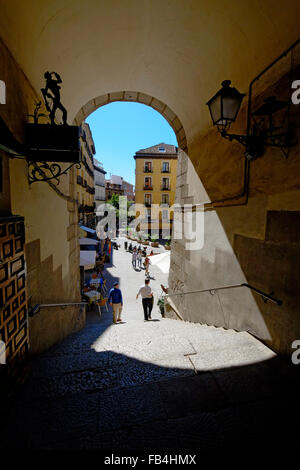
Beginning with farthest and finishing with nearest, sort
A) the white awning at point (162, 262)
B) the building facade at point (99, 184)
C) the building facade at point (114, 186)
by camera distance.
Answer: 1. the building facade at point (114, 186)
2. the building facade at point (99, 184)
3. the white awning at point (162, 262)

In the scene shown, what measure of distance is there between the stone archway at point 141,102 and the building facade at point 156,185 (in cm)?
2357

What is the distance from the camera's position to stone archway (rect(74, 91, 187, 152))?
5.66 meters

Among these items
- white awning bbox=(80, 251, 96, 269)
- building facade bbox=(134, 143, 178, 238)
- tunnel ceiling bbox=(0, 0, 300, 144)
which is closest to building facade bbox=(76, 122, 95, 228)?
white awning bbox=(80, 251, 96, 269)

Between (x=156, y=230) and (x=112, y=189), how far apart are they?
37.3 m

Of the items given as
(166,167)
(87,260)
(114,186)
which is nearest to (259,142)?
(87,260)

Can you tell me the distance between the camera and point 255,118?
3.21 m

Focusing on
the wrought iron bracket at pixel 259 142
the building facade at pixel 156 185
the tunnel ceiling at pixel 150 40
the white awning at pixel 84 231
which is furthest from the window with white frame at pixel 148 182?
the wrought iron bracket at pixel 259 142

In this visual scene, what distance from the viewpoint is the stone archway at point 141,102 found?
5660 mm

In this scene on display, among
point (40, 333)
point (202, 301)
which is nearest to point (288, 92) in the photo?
point (202, 301)

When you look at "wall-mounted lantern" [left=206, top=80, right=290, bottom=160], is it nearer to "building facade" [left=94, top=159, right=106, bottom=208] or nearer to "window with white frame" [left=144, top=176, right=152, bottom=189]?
"window with white frame" [left=144, top=176, right=152, bottom=189]

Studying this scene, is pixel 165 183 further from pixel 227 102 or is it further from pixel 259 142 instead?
pixel 227 102

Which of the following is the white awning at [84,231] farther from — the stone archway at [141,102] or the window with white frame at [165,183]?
the window with white frame at [165,183]

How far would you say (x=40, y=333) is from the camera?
3.28 meters

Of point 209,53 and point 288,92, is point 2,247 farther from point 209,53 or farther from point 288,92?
point 209,53
